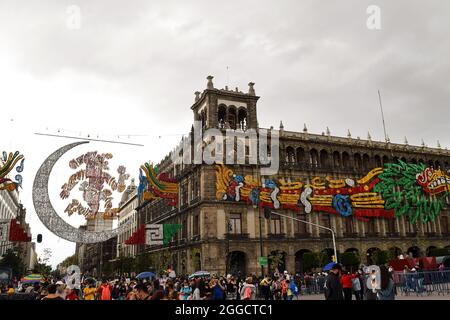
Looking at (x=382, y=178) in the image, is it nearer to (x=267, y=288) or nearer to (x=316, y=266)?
(x=316, y=266)

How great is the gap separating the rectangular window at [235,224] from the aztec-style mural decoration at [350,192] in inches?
72.8

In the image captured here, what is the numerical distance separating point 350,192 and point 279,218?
938cm

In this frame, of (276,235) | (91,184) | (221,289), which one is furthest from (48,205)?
(276,235)

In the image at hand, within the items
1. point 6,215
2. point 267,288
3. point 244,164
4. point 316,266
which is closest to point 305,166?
point 244,164

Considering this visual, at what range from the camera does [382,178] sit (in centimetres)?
4522

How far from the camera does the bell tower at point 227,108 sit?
42.7m

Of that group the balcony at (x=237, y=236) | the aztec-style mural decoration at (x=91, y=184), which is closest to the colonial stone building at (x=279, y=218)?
the balcony at (x=237, y=236)

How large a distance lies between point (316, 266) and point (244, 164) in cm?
1325

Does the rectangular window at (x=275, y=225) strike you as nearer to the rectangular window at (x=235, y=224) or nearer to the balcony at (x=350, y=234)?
the rectangular window at (x=235, y=224)

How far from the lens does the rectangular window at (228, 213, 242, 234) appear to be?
4039 cm

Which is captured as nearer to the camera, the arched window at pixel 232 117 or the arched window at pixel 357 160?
the arched window at pixel 232 117

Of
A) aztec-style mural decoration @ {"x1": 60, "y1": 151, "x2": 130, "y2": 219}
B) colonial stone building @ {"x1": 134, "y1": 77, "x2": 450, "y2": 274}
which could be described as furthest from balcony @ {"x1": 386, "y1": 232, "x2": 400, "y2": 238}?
aztec-style mural decoration @ {"x1": 60, "y1": 151, "x2": 130, "y2": 219}
